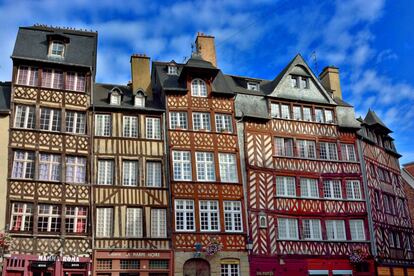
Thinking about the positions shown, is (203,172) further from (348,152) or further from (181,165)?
(348,152)

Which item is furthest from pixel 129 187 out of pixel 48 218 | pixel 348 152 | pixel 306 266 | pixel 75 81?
pixel 348 152

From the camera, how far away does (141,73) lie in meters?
24.4

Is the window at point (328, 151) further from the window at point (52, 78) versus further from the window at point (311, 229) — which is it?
the window at point (52, 78)

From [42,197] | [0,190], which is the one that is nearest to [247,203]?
[42,197]

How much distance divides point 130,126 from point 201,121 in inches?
127

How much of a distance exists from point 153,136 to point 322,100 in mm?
9112

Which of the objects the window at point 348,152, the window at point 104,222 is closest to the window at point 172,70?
the window at point 104,222

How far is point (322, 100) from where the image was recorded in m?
26.3

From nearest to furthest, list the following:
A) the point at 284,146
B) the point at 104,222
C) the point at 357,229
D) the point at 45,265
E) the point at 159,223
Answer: the point at 45,265 → the point at 104,222 → the point at 159,223 → the point at 357,229 → the point at 284,146

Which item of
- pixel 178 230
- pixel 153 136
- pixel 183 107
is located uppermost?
pixel 183 107

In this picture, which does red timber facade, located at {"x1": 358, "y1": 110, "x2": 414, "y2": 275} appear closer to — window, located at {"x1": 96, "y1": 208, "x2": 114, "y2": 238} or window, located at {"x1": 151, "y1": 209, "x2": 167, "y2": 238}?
window, located at {"x1": 151, "y1": 209, "x2": 167, "y2": 238}

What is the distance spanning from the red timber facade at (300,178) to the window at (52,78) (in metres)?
8.08

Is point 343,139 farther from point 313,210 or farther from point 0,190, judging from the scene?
point 0,190

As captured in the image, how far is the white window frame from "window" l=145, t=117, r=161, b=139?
487 mm
